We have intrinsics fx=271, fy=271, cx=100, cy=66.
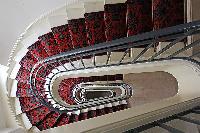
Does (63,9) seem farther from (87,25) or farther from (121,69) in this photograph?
(121,69)

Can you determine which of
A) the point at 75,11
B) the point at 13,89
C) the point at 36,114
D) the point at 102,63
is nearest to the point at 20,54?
the point at 13,89

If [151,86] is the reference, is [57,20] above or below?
above

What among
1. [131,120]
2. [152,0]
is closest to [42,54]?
[152,0]

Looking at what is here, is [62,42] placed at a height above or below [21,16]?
below

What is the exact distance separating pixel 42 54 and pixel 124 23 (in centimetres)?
236

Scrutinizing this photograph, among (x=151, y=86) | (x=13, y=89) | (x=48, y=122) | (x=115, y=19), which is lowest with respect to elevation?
(x=48, y=122)

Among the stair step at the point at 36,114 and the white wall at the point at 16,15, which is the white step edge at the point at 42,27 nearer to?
the white wall at the point at 16,15

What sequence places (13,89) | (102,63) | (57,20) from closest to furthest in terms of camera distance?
(102,63)
(57,20)
(13,89)

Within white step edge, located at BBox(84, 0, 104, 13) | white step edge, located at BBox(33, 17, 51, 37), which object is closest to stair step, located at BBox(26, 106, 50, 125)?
white step edge, located at BBox(33, 17, 51, 37)

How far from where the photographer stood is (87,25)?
16.4 ft

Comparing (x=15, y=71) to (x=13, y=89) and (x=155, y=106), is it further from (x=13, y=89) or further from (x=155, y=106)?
(x=155, y=106)

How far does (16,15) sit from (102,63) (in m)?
2.49

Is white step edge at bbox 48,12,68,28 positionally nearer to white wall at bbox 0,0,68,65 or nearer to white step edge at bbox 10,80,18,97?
white wall at bbox 0,0,68,65

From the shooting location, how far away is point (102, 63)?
504 cm
